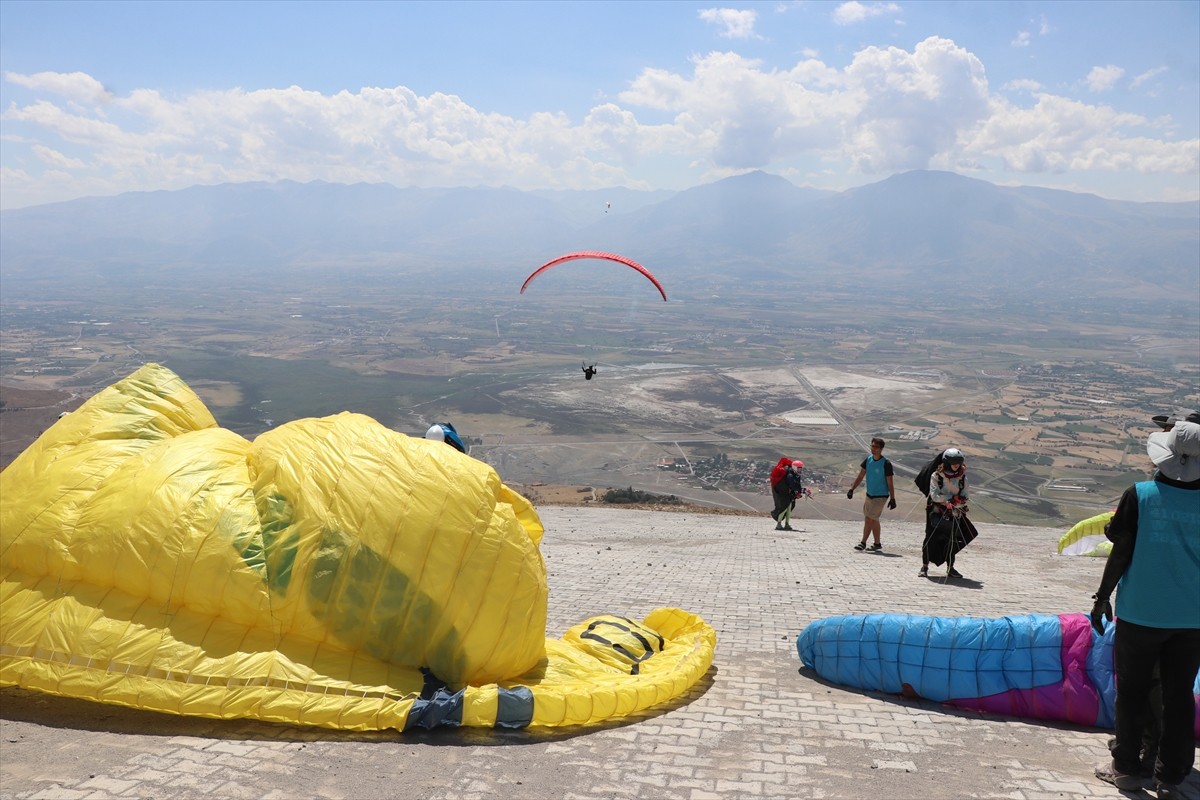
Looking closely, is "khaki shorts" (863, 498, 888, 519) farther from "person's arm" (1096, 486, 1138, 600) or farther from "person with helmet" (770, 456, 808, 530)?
"person's arm" (1096, 486, 1138, 600)

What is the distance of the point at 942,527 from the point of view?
1066cm

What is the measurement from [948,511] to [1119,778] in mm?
6372

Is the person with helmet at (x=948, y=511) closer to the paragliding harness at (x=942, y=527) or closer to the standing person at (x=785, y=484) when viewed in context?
the paragliding harness at (x=942, y=527)

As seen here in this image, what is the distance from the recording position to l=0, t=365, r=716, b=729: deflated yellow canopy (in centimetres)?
523

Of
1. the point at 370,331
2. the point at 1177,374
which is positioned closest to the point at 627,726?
the point at 1177,374

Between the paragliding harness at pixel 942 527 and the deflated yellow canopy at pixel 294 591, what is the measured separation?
5865 mm

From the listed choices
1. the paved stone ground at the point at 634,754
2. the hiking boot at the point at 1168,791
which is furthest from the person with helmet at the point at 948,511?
the hiking boot at the point at 1168,791

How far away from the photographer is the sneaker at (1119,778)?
170 inches

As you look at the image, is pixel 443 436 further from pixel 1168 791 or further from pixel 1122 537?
pixel 1168 791

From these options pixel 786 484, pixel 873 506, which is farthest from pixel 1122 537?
pixel 786 484

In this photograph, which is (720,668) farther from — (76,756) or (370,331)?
(370,331)

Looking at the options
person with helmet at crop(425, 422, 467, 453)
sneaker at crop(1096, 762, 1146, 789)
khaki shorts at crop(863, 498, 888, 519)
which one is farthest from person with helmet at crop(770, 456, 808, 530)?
sneaker at crop(1096, 762, 1146, 789)

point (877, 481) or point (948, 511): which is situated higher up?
point (948, 511)

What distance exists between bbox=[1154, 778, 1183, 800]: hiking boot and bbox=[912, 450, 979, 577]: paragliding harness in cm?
630
